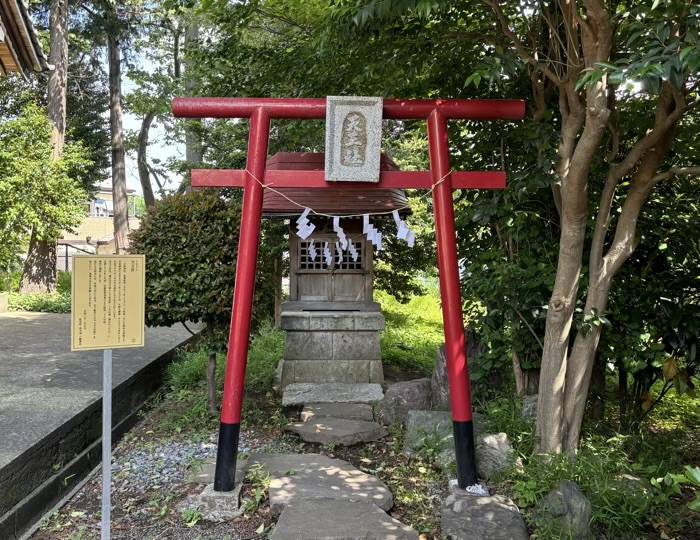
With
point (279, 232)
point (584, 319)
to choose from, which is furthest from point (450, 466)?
point (279, 232)

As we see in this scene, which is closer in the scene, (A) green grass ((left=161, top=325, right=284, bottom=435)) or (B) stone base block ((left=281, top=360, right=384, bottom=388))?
(A) green grass ((left=161, top=325, right=284, bottom=435))

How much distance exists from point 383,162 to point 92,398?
14.6 feet

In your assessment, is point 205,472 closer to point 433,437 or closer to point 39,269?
point 433,437

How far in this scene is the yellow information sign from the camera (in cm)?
327

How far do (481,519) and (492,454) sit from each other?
79 cm

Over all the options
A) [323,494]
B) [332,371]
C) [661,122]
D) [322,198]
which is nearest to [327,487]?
[323,494]

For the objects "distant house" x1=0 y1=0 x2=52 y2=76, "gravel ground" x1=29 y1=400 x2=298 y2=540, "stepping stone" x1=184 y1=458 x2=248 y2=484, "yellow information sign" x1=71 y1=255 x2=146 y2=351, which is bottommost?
"gravel ground" x1=29 y1=400 x2=298 y2=540

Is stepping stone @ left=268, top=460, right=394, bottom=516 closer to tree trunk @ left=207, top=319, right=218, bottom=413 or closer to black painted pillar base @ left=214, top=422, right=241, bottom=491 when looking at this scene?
black painted pillar base @ left=214, top=422, right=241, bottom=491

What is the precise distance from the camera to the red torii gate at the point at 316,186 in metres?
4.20

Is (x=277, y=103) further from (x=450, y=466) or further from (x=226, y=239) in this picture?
(x=450, y=466)

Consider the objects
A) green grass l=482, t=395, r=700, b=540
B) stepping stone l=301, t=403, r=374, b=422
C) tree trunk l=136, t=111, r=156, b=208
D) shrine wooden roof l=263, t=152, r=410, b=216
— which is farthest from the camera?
tree trunk l=136, t=111, r=156, b=208

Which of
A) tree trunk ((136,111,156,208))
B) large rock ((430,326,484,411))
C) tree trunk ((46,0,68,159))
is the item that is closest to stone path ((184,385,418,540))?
large rock ((430,326,484,411))

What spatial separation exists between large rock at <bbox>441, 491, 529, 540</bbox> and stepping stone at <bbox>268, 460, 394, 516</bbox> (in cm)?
49

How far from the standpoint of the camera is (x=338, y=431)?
552cm
